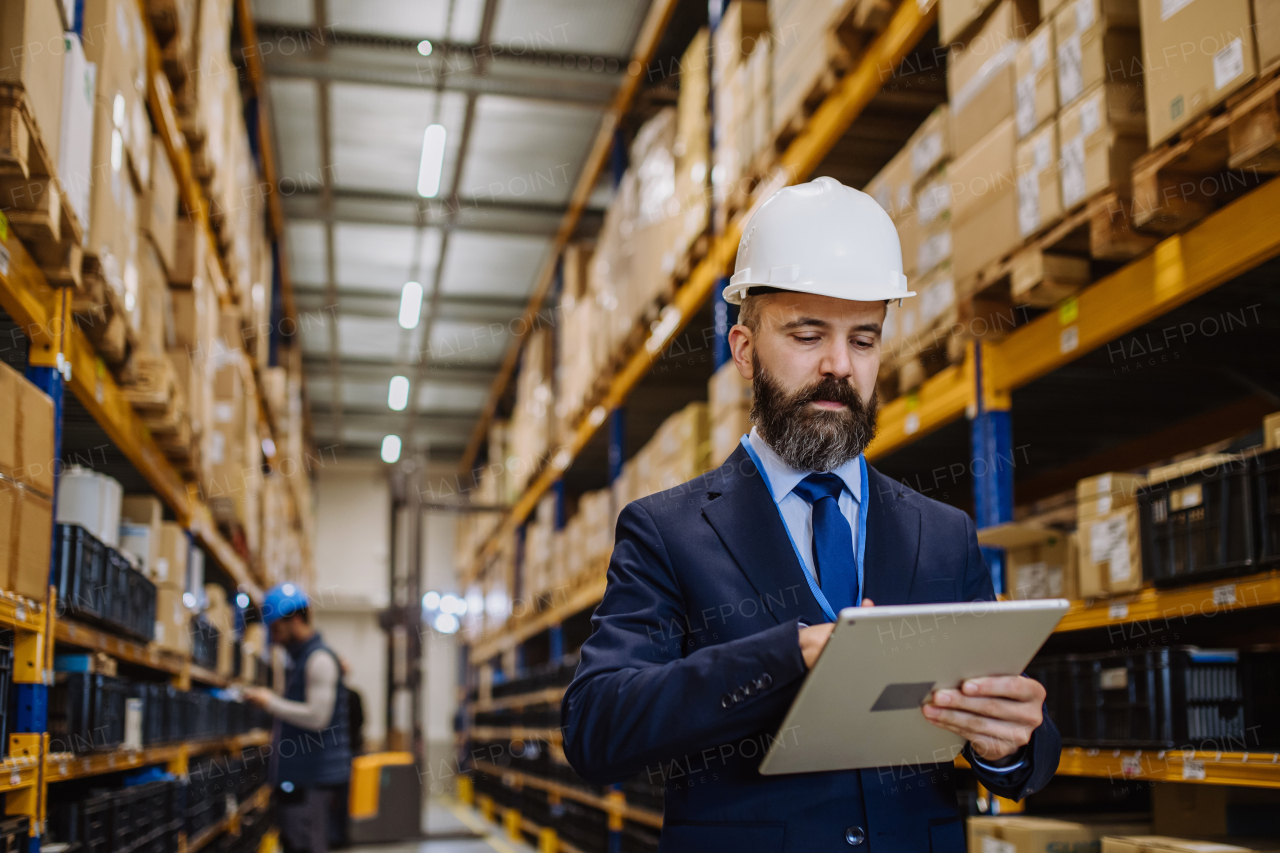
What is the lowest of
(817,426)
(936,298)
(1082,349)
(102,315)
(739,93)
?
(817,426)

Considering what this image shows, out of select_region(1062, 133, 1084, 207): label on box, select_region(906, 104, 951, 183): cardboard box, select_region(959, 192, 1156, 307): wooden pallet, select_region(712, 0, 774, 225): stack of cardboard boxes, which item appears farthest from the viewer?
select_region(712, 0, 774, 225): stack of cardboard boxes

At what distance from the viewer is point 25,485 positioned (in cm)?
276

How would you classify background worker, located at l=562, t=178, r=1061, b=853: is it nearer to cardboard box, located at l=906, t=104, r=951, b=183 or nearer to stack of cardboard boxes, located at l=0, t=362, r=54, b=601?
stack of cardboard boxes, located at l=0, t=362, r=54, b=601

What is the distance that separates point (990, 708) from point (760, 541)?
1.32ft

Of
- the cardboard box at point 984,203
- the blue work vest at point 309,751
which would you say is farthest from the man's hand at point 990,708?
the blue work vest at point 309,751

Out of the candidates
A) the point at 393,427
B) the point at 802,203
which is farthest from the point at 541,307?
the point at 802,203

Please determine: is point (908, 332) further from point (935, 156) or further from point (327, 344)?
point (327, 344)

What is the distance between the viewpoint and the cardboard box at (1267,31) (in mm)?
2223

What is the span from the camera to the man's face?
172 cm

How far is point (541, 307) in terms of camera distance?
12.3 meters

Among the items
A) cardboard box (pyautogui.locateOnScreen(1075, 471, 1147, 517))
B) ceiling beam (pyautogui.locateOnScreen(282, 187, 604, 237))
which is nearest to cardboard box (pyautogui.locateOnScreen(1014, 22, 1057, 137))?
cardboard box (pyautogui.locateOnScreen(1075, 471, 1147, 517))

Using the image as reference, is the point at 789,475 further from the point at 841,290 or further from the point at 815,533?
the point at 841,290

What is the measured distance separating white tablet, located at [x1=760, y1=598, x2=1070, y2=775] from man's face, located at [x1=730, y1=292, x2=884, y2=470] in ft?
1.32

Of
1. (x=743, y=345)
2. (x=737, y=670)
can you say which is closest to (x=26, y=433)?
(x=743, y=345)
